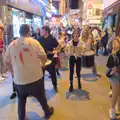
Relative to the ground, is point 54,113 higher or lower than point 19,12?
lower

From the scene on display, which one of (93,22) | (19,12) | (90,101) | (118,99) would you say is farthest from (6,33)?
(93,22)

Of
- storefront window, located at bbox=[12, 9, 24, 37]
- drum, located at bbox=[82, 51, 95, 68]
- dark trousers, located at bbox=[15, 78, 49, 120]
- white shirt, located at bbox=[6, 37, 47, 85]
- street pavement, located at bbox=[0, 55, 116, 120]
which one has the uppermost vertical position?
storefront window, located at bbox=[12, 9, 24, 37]

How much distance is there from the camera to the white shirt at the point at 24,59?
3.47 meters

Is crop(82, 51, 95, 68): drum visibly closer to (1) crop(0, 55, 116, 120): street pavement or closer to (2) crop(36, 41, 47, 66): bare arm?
(1) crop(0, 55, 116, 120): street pavement

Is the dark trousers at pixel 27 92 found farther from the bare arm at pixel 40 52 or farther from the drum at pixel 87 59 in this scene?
the drum at pixel 87 59

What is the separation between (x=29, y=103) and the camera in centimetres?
492

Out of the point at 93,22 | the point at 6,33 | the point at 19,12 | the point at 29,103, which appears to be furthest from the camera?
the point at 93,22

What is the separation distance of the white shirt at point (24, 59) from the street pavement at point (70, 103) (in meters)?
1.01

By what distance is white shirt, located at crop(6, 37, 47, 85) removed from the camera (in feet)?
11.4

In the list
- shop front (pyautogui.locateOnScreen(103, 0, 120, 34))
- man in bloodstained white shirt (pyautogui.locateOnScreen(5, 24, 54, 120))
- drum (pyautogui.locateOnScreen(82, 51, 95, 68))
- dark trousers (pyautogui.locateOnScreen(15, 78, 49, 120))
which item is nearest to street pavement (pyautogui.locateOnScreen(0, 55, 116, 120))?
dark trousers (pyautogui.locateOnScreen(15, 78, 49, 120))

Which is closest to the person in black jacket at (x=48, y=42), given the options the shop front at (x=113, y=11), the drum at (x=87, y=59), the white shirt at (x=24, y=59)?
the drum at (x=87, y=59)

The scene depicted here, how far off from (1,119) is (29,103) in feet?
2.83

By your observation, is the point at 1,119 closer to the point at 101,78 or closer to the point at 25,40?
the point at 25,40

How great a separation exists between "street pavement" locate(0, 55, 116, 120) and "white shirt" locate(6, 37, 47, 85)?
3.32 feet
